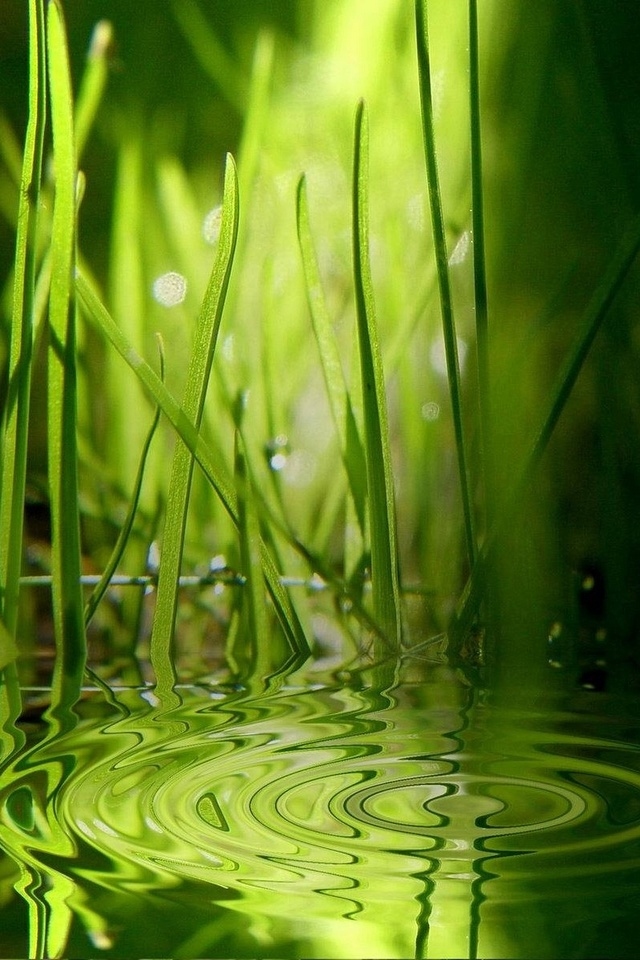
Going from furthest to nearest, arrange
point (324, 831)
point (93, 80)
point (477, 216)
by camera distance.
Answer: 1. point (93, 80)
2. point (477, 216)
3. point (324, 831)

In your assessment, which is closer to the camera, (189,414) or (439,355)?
(189,414)

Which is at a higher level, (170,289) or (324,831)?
(170,289)

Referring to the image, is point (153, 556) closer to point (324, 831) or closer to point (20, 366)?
point (20, 366)

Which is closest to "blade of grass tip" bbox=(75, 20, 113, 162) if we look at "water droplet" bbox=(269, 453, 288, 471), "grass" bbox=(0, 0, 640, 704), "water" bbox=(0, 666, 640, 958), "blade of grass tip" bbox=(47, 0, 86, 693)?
"grass" bbox=(0, 0, 640, 704)

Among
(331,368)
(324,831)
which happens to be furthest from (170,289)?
(324,831)

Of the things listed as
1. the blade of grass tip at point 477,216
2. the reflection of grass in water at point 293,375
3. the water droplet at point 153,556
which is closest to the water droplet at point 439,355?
the reflection of grass in water at point 293,375

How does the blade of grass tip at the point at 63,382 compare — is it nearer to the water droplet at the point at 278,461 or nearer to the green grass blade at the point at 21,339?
the green grass blade at the point at 21,339
